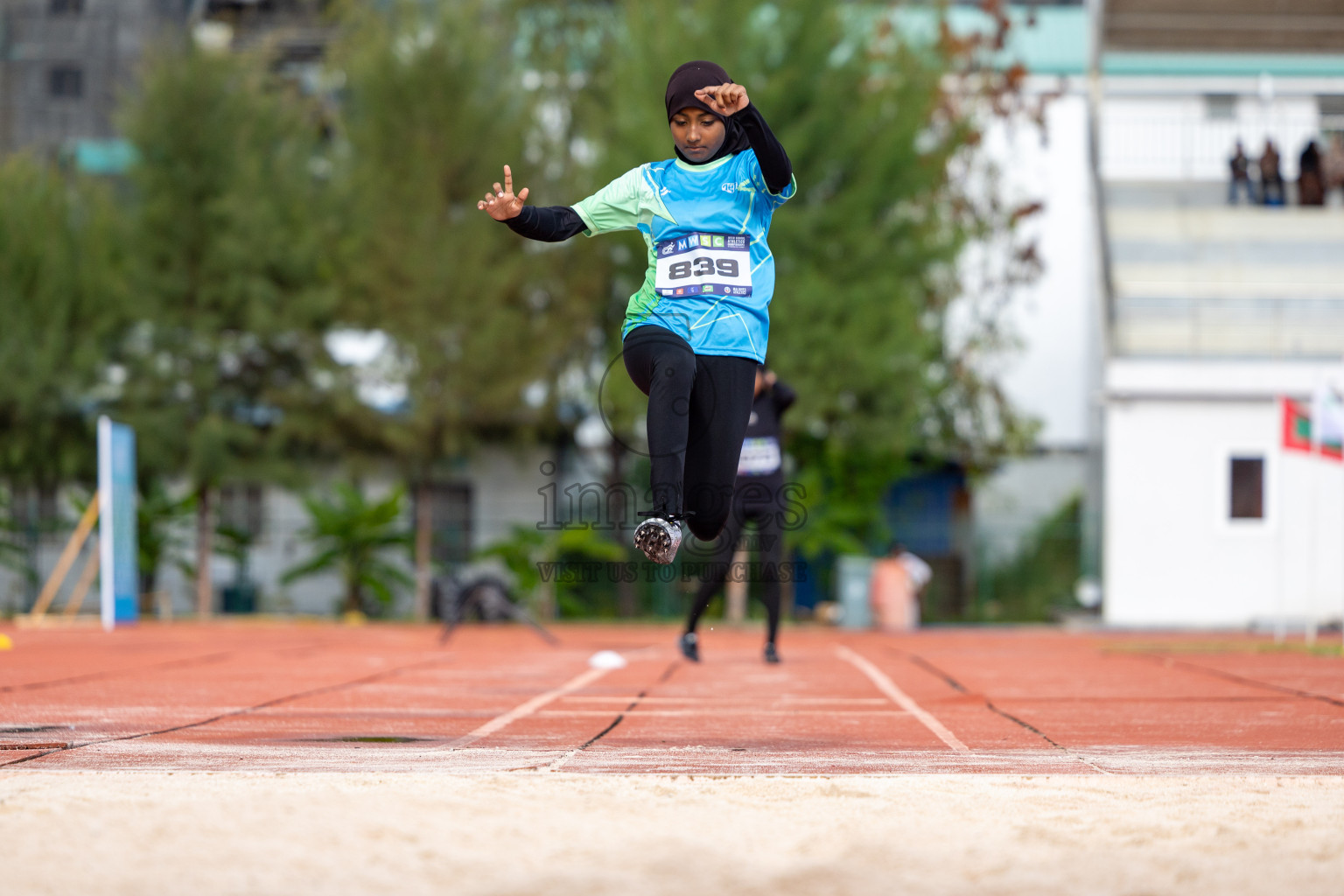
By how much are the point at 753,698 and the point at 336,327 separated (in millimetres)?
14439

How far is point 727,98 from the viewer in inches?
183

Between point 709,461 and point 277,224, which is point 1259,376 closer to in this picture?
point 277,224

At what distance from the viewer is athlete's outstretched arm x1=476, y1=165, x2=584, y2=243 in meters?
5.05

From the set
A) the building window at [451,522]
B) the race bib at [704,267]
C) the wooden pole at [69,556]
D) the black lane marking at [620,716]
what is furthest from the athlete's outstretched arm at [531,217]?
the building window at [451,522]

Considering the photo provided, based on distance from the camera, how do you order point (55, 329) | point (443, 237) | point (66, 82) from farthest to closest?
point (66, 82), point (55, 329), point (443, 237)

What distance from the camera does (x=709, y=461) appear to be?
202 inches

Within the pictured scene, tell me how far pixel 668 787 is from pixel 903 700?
353 cm

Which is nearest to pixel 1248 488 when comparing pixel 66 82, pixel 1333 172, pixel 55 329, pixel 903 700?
pixel 1333 172

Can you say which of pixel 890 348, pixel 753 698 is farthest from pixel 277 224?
pixel 753 698

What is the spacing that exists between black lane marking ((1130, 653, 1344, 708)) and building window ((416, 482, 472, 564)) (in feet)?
44.6

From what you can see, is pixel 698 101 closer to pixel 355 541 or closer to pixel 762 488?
pixel 762 488

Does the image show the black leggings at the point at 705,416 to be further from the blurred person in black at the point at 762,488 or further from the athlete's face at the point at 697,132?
the blurred person in black at the point at 762,488

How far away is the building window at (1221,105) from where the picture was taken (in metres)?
26.2

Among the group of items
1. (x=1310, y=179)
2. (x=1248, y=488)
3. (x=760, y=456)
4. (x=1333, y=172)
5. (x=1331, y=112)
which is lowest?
(x=1248, y=488)
